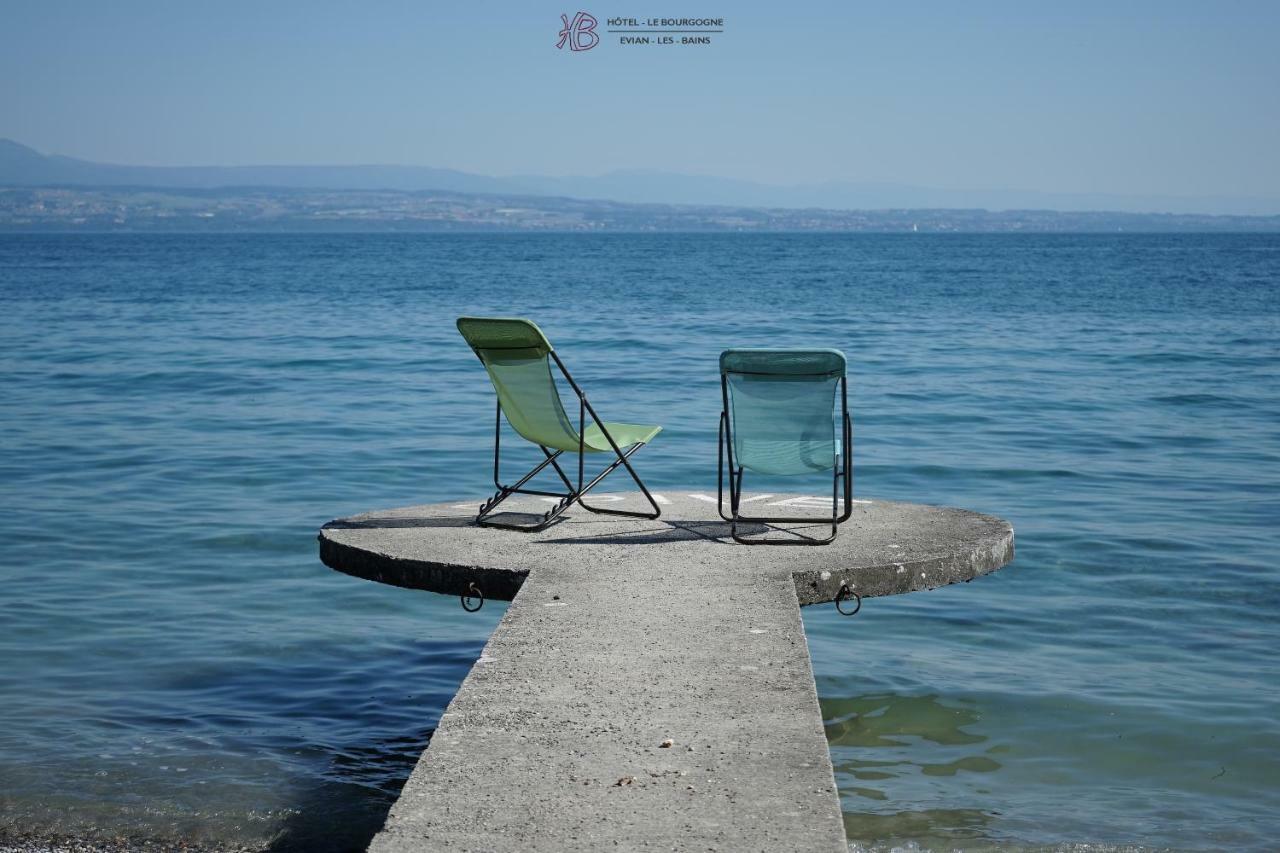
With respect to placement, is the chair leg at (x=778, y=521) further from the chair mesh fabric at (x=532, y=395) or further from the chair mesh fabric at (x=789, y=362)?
the chair mesh fabric at (x=532, y=395)

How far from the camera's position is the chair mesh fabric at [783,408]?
615cm

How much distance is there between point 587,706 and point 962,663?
12.2 ft

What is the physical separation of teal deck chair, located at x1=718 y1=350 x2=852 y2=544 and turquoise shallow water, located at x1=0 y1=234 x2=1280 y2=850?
1194 mm

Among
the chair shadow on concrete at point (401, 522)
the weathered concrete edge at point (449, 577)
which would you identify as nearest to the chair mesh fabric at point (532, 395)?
the chair shadow on concrete at point (401, 522)

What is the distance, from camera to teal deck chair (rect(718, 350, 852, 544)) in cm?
614

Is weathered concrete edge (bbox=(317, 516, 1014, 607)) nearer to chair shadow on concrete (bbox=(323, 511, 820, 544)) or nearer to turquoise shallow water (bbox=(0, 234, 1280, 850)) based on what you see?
chair shadow on concrete (bbox=(323, 511, 820, 544))

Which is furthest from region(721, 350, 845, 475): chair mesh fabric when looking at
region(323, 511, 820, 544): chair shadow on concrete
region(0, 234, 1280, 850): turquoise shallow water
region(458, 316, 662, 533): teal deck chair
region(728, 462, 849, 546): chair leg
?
region(0, 234, 1280, 850): turquoise shallow water

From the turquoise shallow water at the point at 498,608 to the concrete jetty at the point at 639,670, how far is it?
90cm

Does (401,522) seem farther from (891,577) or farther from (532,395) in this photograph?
(891,577)

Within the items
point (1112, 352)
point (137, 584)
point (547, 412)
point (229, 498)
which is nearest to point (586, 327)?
point (1112, 352)

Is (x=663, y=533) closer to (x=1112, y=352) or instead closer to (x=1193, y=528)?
(x=1193, y=528)

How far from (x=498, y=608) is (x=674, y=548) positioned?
2653 millimetres

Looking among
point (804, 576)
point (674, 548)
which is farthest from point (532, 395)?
point (804, 576)

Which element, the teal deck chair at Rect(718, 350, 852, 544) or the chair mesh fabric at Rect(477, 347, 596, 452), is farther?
the chair mesh fabric at Rect(477, 347, 596, 452)
